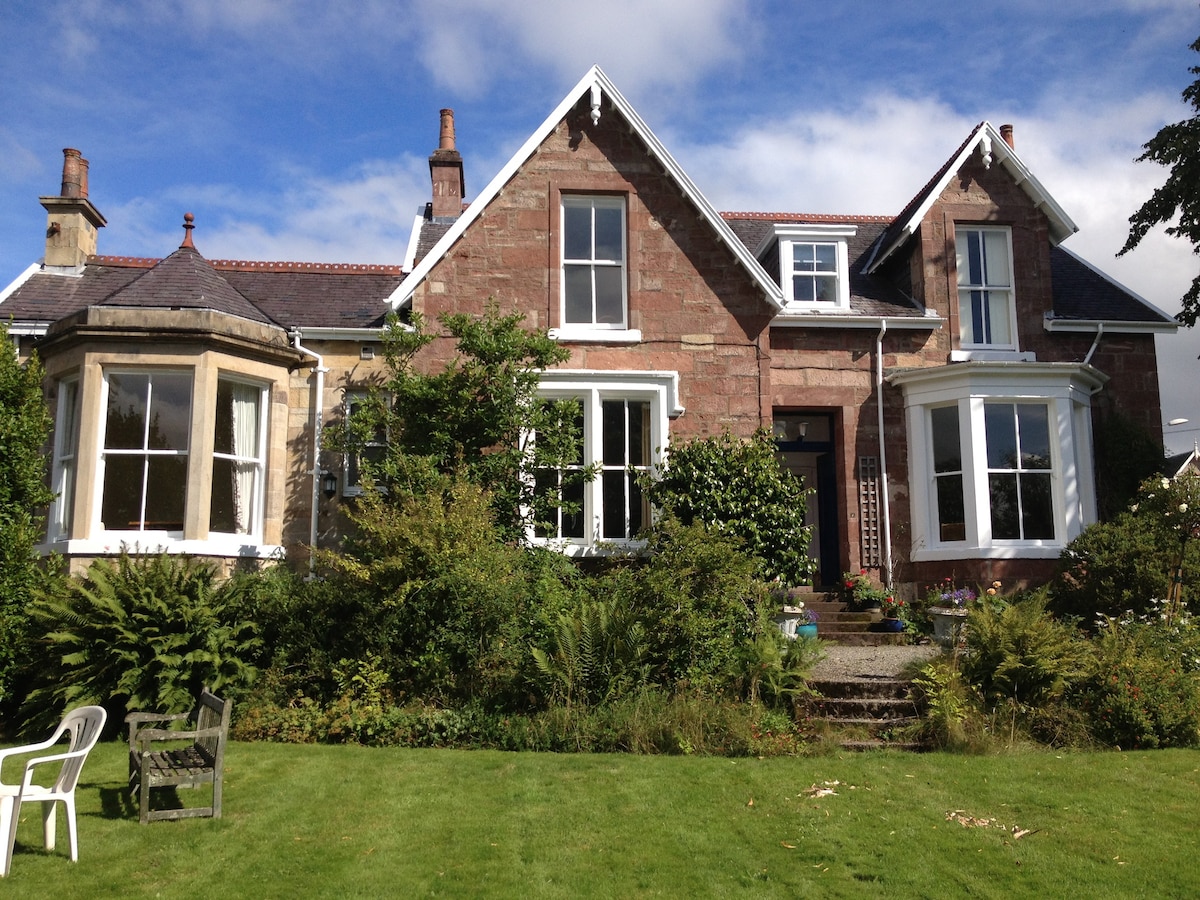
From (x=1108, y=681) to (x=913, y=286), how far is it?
891 centimetres

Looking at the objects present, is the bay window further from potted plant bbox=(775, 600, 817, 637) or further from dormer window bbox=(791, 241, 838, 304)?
dormer window bbox=(791, 241, 838, 304)

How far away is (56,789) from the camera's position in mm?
6914

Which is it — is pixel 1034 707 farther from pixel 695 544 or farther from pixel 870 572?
pixel 870 572

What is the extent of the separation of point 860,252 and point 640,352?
6509 millimetres

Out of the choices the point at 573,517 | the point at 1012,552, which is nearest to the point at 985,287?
the point at 1012,552

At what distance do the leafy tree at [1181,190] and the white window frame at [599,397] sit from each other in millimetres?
8523

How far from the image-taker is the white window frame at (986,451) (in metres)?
15.6

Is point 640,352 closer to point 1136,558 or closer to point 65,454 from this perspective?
point 1136,558

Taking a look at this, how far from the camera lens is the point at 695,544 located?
451 inches

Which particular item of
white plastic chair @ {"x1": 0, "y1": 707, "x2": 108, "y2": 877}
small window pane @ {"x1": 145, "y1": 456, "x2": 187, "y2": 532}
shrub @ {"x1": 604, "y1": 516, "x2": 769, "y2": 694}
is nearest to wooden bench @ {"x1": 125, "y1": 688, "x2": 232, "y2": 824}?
white plastic chair @ {"x1": 0, "y1": 707, "x2": 108, "y2": 877}

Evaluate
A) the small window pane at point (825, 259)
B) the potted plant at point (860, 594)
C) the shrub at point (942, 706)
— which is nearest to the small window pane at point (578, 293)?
the small window pane at point (825, 259)

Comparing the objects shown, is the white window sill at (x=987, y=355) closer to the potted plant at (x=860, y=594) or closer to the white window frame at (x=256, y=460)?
the potted plant at (x=860, y=594)

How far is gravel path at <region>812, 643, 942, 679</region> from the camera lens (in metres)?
11.7

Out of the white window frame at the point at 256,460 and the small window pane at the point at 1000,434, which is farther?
the small window pane at the point at 1000,434
